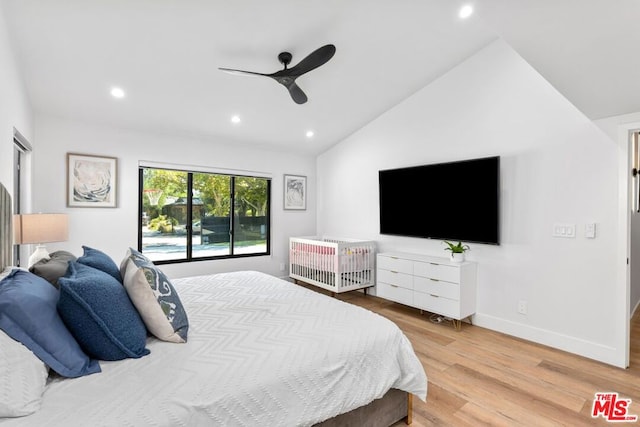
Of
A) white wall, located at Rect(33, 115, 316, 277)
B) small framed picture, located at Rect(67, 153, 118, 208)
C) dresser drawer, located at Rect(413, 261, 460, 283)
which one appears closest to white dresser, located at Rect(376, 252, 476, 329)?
dresser drawer, located at Rect(413, 261, 460, 283)

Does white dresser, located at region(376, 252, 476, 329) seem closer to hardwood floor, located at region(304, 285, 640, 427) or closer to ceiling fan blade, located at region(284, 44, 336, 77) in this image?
hardwood floor, located at region(304, 285, 640, 427)

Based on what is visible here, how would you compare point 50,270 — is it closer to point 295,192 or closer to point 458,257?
point 458,257

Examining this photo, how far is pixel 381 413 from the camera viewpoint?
175cm

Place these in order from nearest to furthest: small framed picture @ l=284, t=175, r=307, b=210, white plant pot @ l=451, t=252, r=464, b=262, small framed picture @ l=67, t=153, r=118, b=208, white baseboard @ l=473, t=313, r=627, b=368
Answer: white baseboard @ l=473, t=313, r=627, b=368
white plant pot @ l=451, t=252, r=464, b=262
small framed picture @ l=67, t=153, r=118, b=208
small framed picture @ l=284, t=175, r=307, b=210

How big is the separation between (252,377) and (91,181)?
3475 millimetres

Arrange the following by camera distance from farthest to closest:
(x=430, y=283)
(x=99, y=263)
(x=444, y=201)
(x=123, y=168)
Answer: (x=123, y=168)
(x=444, y=201)
(x=430, y=283)
(x=99, y=263)

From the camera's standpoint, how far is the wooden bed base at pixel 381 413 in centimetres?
157

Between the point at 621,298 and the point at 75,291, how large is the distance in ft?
12.1

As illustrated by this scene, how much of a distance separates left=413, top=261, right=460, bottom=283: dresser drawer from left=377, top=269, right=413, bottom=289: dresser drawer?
14 cm

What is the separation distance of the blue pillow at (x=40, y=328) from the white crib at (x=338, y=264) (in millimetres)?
3195

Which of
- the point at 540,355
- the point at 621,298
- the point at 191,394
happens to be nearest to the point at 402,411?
the point at 191,394
